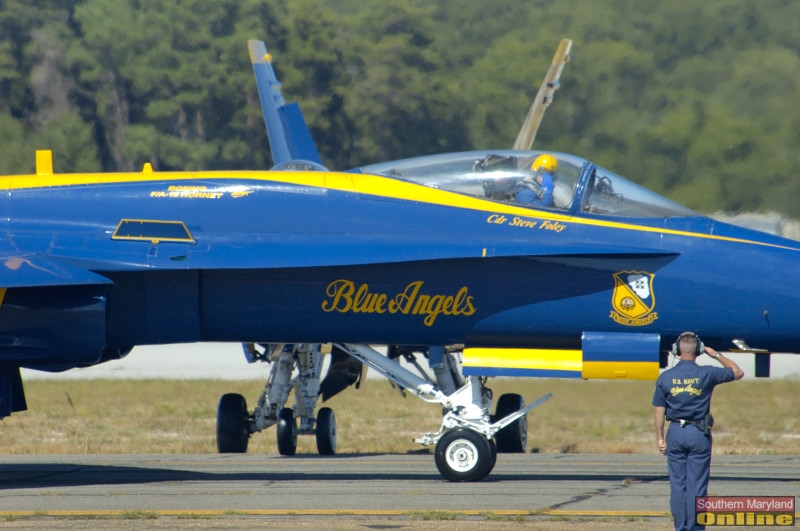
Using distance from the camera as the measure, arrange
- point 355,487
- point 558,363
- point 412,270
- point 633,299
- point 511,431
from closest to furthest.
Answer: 1. point 633,299
2. point 558,363
3. point 412,270
4. point 355,487
5. point 511,431

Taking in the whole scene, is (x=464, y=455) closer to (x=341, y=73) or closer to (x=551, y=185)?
(x=551, y=185)

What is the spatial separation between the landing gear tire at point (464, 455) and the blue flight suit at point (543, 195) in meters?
2.04

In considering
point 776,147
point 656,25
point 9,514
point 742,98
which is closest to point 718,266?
point 9,514

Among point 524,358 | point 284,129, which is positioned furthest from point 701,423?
point 284,129

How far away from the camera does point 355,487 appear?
10625 mm

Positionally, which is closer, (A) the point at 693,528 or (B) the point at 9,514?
(A) the point at 693,528

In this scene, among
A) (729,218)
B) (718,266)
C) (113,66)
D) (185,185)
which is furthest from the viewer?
(113,66)

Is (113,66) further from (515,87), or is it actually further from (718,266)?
(718,266)

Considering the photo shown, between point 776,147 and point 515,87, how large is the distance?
917cm

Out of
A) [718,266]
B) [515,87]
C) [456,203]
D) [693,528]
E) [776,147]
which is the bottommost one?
[693,528]

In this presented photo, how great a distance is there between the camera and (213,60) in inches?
1436

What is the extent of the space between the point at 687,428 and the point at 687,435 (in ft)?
0.17

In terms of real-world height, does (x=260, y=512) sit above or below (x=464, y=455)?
below

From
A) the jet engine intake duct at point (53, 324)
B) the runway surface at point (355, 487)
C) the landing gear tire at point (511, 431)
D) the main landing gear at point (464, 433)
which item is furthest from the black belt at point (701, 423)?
the landing gear tire at point (511, 431)
